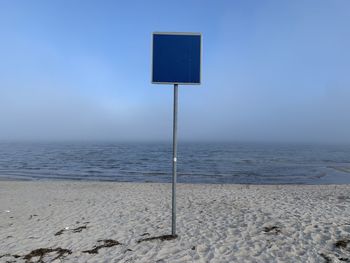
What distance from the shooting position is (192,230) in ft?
23.4

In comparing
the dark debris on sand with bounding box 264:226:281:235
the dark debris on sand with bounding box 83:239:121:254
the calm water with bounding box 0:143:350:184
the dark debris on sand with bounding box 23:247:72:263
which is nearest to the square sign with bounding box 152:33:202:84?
the dark debris on sand with bounding box 83:239:121:254

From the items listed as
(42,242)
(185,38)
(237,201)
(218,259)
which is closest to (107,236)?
(42,242)

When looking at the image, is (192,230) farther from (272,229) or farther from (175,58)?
(175,58)

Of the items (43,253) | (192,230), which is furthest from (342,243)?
(43,253)

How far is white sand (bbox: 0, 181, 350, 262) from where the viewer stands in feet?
18.3

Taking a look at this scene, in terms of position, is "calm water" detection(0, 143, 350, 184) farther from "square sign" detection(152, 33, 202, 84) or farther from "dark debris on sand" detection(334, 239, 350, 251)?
"square sign" detection(152, 33, 202, 84)

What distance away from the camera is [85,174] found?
28.3m

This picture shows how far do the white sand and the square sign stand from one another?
3065 mm

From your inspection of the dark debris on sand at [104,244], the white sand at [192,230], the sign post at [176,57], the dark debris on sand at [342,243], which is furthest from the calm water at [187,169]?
the sign post at [176,57]

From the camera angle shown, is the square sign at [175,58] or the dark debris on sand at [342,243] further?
the square sign at [175,58]

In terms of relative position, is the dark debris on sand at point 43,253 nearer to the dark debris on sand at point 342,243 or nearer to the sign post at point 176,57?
the sign post at point 176,57

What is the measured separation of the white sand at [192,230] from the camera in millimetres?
5582

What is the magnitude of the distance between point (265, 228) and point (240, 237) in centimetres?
83

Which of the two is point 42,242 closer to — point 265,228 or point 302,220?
point 265,228
